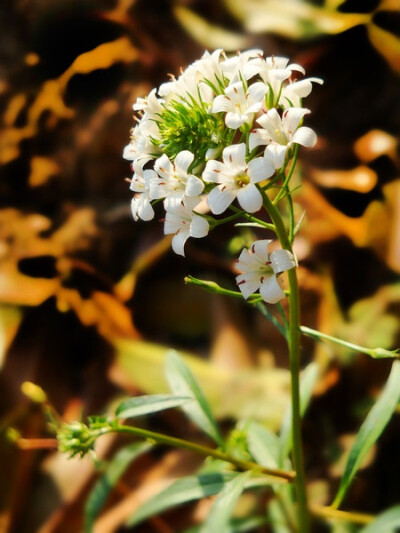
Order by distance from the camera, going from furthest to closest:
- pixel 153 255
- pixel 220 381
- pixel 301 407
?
pixel 153 255, pixel 220 381, pixel 301 407

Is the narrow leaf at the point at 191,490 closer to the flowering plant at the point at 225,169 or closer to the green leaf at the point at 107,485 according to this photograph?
the flowering plant at the point at 225,169

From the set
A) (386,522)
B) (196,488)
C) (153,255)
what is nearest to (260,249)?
(196,488)

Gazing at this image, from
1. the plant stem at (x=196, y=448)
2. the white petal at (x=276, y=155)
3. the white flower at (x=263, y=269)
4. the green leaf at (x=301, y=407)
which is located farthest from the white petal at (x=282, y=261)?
the green leaf at (x=301, y=407)

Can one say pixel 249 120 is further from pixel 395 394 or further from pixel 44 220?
Result: pixel 44 220

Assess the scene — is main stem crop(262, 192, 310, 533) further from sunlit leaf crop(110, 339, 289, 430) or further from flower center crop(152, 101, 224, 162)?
sunlit leaf crop(110, 339, 289, 430)

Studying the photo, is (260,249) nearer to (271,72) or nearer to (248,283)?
(248,283)

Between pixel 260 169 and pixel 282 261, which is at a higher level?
pixel 260 169

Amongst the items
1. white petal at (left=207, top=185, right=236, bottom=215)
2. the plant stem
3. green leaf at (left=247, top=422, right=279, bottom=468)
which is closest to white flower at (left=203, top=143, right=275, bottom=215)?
white petal at (left=207, top=185, right=236, bottom=215)
